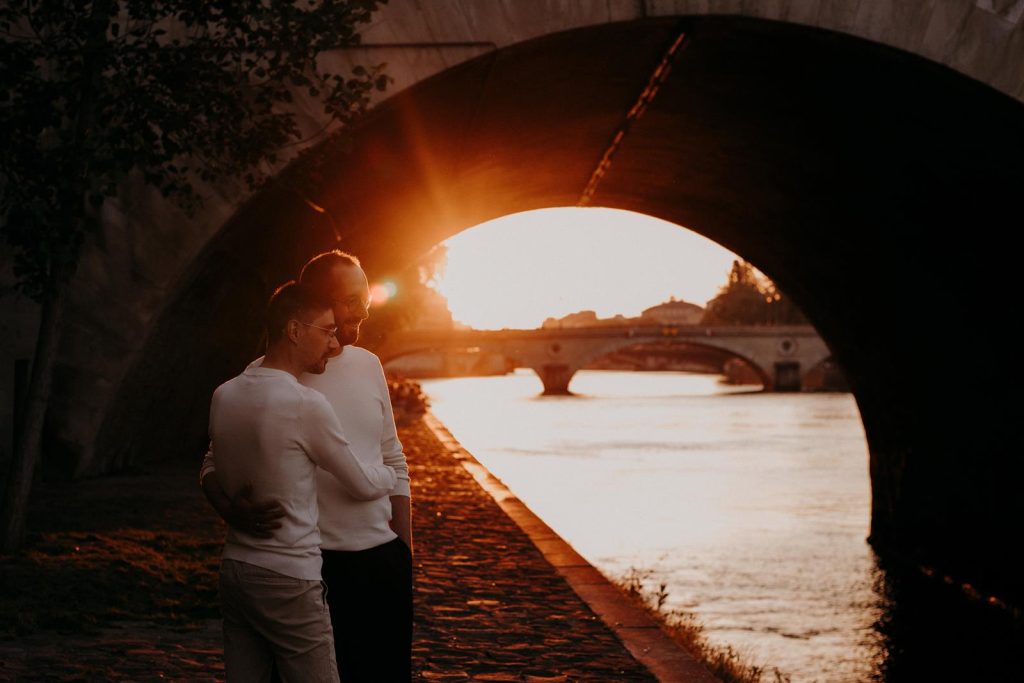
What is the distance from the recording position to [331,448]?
111 inches

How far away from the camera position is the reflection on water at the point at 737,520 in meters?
9.88

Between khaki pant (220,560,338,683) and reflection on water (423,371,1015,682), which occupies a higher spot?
khaki pant (220,560,338,683)

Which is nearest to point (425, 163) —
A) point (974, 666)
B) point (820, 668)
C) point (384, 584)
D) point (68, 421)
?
point (68, 421)

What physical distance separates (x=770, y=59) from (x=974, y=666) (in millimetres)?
4869

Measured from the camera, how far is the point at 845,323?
14.0 meters

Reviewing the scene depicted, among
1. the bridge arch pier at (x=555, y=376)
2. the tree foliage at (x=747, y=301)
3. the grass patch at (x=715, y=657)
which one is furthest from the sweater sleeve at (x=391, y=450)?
the tree foliage at (x=747, y=301)

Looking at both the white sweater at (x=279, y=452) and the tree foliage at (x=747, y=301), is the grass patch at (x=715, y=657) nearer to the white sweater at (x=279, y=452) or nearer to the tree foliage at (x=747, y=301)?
the white sweater at (x=279, y=452)

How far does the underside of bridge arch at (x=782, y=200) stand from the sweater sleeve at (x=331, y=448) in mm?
5398

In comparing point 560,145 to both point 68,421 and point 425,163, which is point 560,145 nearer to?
point 425,163

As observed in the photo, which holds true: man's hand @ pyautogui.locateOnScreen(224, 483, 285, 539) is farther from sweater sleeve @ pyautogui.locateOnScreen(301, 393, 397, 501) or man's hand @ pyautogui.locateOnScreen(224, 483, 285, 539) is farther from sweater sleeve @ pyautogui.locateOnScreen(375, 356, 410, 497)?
sweater sleeve @ pyautogui.locateOnScreen(375, 356, 410, 497)

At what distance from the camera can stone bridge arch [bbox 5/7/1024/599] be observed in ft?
26.8

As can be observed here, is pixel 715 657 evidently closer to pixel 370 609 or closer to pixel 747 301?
pixel 370 609

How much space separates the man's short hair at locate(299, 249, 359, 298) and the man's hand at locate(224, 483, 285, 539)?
0.51m

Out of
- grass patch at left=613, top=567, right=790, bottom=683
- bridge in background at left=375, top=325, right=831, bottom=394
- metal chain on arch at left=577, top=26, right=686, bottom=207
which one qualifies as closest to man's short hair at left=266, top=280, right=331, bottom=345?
grass patch at left=613, top=567, right=790, bottom=683
